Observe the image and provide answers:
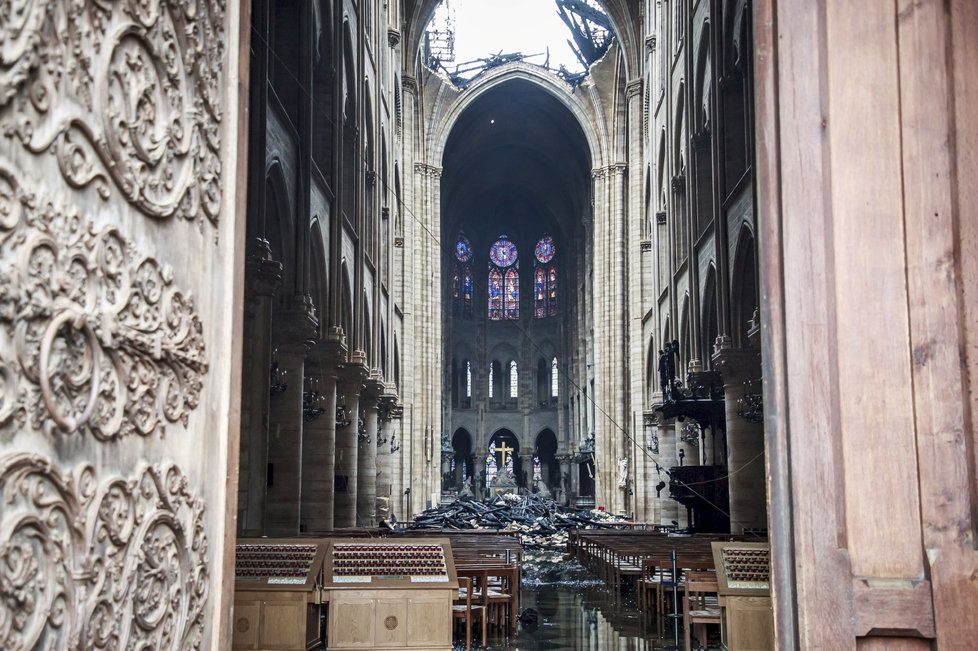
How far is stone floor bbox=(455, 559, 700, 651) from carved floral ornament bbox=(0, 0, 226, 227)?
784cm

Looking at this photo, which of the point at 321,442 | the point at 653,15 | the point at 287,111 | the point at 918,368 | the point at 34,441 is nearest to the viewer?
the point at 34,441

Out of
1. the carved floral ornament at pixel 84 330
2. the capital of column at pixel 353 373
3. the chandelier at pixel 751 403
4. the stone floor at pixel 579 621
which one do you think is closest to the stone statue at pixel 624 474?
the capital of column at pixel 353 373

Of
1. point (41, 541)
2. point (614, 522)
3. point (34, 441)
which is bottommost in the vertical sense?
point (614, 522)

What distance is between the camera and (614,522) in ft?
105

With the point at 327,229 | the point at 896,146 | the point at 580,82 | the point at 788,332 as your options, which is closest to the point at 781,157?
the point at 896,146

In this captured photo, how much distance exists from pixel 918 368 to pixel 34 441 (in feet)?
10.3

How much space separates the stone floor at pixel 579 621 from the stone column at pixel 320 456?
167 inches

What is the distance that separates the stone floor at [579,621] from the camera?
35.2ft

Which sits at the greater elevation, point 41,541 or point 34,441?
point 34,441

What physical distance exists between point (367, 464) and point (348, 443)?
427cm

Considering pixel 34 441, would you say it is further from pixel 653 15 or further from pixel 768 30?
pixel 653 15

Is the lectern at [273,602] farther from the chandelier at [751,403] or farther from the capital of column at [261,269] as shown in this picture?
the chandelier at [751,403]

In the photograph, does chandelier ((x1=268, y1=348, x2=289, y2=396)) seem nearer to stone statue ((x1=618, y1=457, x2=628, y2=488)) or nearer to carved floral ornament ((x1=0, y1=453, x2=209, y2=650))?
carved floral ornament ((x1=0, y1=453, x2=209, y2=650))

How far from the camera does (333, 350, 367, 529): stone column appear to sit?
2236 centimetres
